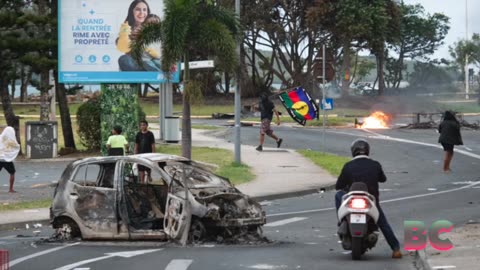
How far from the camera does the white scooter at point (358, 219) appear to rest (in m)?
11.0

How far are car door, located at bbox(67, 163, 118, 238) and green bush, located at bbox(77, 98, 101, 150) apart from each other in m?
19.4

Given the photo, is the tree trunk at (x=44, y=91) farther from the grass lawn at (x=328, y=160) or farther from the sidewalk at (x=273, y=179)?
the grass lawn at (x=328, y=160)

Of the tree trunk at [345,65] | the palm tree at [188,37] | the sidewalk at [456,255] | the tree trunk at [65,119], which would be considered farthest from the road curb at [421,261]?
the tree trunk at [345,65]

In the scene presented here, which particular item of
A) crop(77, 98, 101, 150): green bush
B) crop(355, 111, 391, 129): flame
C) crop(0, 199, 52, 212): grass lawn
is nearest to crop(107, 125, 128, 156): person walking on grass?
crop(0, 199, 52, 212): grass lawn

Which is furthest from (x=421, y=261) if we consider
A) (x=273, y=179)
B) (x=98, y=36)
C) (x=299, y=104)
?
(x=299, y=104)

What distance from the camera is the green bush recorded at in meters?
33.4

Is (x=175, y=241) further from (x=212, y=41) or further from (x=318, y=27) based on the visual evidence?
(x=318, y=27)

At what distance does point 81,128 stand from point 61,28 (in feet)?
14.2

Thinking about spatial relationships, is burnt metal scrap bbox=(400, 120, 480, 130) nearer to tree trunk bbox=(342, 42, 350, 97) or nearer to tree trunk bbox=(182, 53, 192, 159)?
tree trunk bbox=(182, 53, 192, 159)

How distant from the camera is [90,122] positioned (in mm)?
33625

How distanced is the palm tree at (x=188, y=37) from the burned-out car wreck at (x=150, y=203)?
29.9ft

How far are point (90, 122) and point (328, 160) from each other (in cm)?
921

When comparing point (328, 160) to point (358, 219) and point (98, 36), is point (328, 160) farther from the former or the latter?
point (358, 219)

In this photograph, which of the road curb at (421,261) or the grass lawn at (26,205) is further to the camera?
the grass lawn at (26,205)
